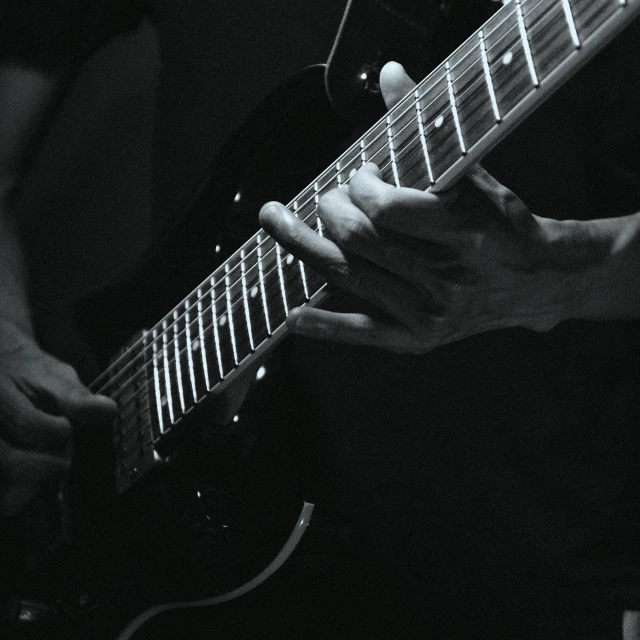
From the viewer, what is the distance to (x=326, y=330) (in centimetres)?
58

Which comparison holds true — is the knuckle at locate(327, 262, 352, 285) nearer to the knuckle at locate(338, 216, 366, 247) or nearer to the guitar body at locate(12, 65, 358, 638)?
the knuckle at locate(338, 216, 366, 247)

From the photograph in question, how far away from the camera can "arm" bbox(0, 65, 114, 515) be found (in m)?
0.83

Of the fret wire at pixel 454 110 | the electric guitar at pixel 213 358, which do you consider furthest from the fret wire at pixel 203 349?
the fret wire at pixel 454 110

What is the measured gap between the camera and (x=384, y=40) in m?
0.71

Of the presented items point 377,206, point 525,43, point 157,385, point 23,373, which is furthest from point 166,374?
point 525,43

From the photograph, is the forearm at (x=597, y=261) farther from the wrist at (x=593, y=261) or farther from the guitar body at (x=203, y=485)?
the guitar body at (x=203, y=485)

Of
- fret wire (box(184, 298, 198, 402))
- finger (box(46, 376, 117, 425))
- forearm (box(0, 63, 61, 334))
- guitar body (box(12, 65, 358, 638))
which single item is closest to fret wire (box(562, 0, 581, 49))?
guitar body (box(12, 65, 358, 638))

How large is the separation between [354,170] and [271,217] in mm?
79

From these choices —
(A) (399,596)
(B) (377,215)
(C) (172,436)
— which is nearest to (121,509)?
(C) (172,436)

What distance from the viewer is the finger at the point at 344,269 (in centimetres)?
56

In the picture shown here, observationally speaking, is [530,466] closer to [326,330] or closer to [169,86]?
[326,330]

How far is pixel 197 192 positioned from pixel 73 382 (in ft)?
0.83

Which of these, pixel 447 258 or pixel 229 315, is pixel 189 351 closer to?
pixel 229 315

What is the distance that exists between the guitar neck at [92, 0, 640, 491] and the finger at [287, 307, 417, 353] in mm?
19
